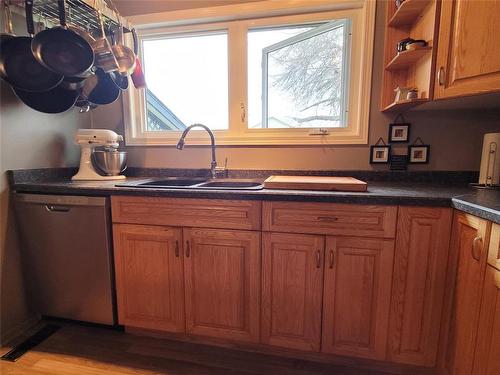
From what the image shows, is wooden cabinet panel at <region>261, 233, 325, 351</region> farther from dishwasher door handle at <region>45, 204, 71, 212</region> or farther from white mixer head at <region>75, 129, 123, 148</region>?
white mixer head at <region>75, 129, 123, 148</region>

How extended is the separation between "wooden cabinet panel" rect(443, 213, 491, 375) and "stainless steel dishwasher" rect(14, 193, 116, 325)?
1.67 m

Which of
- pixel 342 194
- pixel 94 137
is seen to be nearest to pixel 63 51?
pixel 94 137

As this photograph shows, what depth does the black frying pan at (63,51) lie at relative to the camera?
4.50 ft

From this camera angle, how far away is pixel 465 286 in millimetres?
1016

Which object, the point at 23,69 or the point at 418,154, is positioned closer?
the point at 23,69

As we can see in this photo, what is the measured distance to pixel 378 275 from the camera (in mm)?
1206

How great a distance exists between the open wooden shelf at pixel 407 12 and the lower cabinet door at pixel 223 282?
4.45 feet

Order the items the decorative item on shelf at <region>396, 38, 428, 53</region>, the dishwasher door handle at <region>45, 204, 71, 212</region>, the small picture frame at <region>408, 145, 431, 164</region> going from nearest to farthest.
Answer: the decorative item on shelf at <region>396, 38, 428, 53</region> < the dishwasher door handle at <region>45, 204, 71, 212</region> < the small picture frame at <region>408, 145, 431, 164</region>

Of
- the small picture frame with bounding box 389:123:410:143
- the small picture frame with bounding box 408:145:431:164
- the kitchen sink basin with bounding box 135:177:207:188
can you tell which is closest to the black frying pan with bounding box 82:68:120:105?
the kitchen sink basin with bounding box 135:177:207:188

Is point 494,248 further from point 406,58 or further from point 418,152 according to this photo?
point 406,58

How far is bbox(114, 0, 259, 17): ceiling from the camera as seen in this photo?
1.78 m

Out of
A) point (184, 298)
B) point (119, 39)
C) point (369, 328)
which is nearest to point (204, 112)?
point (119, 39)

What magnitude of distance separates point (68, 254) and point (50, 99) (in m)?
0.95

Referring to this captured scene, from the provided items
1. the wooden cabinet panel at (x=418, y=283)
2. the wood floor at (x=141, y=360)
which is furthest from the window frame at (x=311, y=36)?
the wood floor at (x=141, y=360)
